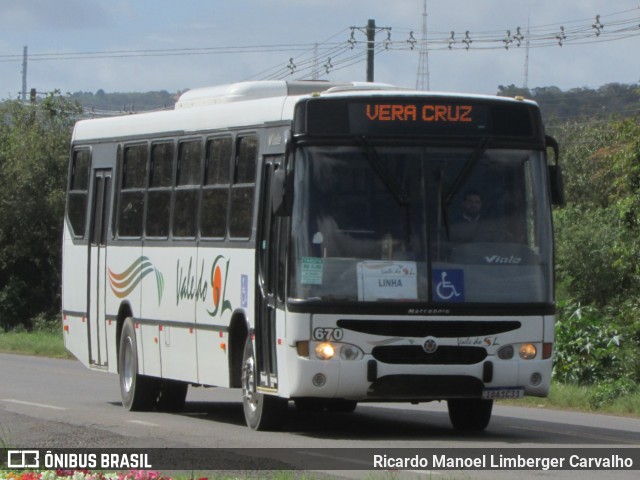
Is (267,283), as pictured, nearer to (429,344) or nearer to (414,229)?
(414,229)

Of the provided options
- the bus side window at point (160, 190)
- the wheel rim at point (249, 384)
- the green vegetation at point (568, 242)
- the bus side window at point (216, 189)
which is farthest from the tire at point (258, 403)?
the green vegetation at point (568, 242)

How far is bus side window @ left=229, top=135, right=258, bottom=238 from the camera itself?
1550 cm

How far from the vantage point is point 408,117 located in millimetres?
14469

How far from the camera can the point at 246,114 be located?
1592 cm

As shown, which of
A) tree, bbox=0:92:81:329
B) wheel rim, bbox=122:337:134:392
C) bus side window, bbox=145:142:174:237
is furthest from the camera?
tree, bbox=0:92:81:329

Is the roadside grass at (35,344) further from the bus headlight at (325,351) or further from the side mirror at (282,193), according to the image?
the bus headlight at (325,351)

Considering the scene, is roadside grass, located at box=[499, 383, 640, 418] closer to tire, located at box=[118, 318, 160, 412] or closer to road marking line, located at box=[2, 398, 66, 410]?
tire, located at box=[118, 318, 160, 412]

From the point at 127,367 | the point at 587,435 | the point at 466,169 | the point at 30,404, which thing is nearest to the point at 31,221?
the point at 30,404

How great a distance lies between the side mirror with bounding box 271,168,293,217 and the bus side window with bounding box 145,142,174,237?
3769mm

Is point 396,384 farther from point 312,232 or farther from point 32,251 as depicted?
point 32,251

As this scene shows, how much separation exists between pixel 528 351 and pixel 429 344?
3.26 feet

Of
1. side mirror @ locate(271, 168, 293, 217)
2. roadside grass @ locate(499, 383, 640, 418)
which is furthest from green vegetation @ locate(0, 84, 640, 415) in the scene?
side mirror @ locate(271, 168, 293, 217)

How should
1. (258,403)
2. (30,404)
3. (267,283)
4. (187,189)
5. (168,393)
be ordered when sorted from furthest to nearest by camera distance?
(30,404) → (168,393) → (187,189) → (258,403) → (267,283)

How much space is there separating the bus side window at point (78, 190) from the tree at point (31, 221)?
86.5 feet
